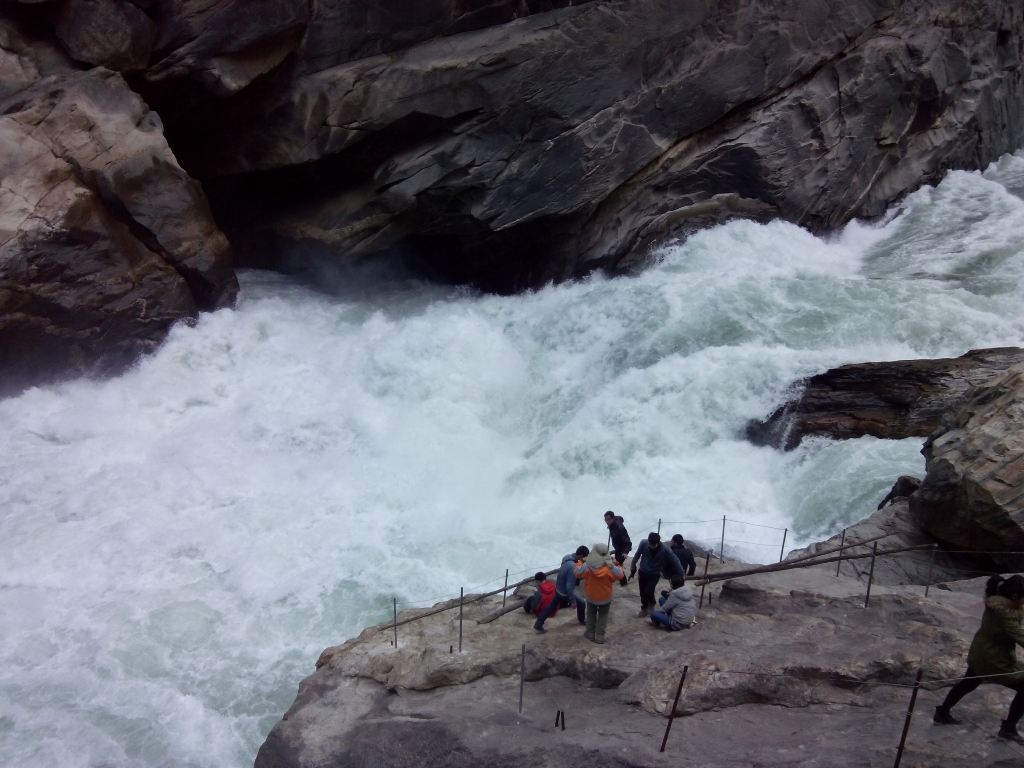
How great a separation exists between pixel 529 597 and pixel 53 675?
5.98 meters

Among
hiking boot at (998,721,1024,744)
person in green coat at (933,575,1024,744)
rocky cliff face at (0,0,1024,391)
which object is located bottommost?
hiking boot at (998,721,1024,744)

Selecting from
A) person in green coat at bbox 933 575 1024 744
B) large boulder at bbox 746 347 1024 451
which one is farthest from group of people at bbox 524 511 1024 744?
large boulder at bbox 746 347 1024 451

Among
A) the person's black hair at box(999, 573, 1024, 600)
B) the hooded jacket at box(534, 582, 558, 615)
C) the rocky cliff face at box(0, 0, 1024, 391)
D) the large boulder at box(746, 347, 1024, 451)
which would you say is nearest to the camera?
the person's black hair at box(999, 573, 1024, 600)

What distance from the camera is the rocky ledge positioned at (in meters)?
6.92

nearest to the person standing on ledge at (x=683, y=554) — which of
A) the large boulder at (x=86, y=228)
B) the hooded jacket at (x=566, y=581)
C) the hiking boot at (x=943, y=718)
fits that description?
the hooded jacket at (x=566, y=581)

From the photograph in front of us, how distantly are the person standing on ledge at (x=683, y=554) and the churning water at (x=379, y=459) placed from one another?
2558mm

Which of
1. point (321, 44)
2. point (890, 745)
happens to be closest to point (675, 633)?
point (890, 745)

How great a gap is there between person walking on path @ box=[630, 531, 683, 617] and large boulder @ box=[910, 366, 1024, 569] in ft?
12.2

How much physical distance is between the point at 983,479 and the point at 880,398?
4367mm

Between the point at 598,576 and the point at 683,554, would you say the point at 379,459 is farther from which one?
the point at 598,576

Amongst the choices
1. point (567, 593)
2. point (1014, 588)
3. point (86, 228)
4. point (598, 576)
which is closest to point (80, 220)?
point (86, 228)

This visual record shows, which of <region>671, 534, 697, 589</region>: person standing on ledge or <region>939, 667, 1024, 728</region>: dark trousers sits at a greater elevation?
<region>939, 667, 1024, 728</region>: dark trousers

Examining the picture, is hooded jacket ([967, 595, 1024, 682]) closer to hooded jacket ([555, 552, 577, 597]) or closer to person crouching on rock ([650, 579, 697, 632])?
person crouching on rock ([650, 579, 697, 632])

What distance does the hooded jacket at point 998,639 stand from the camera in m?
6.34
